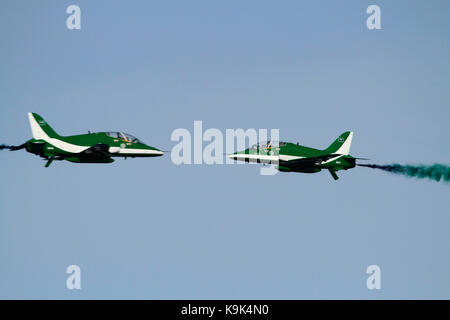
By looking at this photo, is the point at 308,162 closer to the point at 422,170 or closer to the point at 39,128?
the point at 422,170

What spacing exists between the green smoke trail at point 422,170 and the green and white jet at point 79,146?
18.7 metres

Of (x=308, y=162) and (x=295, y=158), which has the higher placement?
(x=295, y=158)

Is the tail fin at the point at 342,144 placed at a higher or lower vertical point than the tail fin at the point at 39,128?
lower

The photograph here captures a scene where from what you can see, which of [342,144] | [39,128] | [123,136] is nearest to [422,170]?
[342,144]

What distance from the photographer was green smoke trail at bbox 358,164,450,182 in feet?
350

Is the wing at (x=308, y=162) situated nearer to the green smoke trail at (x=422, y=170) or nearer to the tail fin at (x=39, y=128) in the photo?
the green smoke trail at (x=422, y=170)

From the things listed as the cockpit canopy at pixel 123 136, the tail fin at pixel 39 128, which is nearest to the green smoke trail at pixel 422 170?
the cockpit canopy at pixel 123 136

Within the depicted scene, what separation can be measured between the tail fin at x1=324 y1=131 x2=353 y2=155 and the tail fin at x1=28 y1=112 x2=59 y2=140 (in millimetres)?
21879

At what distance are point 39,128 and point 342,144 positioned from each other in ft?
79.1

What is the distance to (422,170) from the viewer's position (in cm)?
10762

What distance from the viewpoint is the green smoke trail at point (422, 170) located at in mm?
106625
